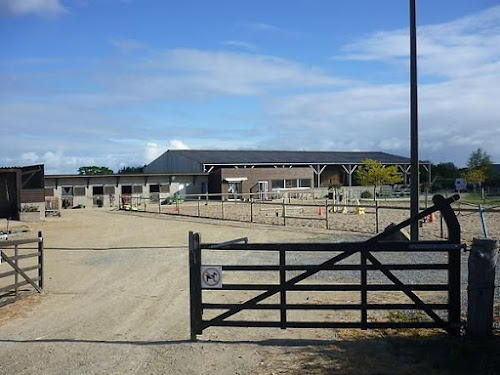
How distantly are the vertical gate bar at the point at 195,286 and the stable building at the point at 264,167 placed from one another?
48.1 m

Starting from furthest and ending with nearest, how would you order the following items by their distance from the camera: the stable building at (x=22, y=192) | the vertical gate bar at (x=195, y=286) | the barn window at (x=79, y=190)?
the barn window at (x=79, y=190) < the stable building at (x=22, y=192) < the vertical gate bar at (x=195, y=286)

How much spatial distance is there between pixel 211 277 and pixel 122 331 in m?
1.80

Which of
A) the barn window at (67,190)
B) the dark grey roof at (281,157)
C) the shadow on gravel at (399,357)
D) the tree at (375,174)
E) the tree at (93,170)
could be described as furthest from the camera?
the tree at (93,170)

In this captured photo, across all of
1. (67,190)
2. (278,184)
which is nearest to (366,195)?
(278,184)

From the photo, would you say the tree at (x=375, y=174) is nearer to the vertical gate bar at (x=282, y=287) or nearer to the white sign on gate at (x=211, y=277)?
the vertical gate bar at (x=282, y=287)

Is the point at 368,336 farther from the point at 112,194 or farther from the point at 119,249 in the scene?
the point at 112,194

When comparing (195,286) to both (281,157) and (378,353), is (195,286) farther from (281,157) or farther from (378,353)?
(281,157)

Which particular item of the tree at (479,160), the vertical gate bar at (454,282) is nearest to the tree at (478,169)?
the tree at (479,160)

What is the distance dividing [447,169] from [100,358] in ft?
322

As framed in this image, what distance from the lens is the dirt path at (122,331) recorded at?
641 cm

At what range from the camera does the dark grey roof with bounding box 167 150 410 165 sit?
230 feet

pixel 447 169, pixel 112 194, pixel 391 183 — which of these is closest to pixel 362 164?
pixel 391 183

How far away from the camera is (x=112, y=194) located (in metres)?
57.5

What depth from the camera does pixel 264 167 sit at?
70.9 metres
